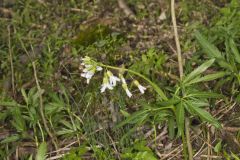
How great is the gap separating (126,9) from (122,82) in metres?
1.53

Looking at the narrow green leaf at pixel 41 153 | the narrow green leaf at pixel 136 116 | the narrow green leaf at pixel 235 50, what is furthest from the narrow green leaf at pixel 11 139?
the narrow green leaf at pixel 235 50

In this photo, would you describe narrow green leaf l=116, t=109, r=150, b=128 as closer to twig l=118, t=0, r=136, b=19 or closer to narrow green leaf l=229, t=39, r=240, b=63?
narrow green leaf l=229, t=39, r=240, b=63

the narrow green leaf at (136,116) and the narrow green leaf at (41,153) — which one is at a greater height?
the narrow green leaf at (136,116)

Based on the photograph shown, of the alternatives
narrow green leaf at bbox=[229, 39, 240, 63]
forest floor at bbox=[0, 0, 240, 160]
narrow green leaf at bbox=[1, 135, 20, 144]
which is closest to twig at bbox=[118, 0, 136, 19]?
forest floor at bbox=[0, 0, 240, 160]

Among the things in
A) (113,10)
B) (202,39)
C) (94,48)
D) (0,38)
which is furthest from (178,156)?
(0,38)

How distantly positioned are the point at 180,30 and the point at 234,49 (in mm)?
831

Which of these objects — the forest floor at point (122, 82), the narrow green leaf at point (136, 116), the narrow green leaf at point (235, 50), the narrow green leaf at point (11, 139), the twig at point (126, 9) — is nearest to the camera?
the narrow green leaf at point (136, 116)

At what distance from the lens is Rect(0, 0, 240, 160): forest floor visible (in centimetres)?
270

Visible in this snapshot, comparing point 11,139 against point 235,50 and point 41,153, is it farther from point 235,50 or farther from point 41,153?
point 235,50

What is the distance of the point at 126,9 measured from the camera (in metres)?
3.94

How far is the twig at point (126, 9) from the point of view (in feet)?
12.8

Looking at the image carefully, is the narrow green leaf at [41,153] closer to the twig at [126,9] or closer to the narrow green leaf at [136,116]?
the narrow green leaf at [136,116]

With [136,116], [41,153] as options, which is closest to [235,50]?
[136,116]

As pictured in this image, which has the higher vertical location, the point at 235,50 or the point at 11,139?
the point at 235,50
